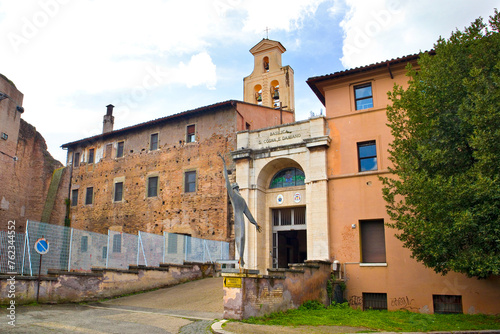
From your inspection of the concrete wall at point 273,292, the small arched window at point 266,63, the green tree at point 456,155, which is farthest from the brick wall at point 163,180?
the green tree at point 456,155

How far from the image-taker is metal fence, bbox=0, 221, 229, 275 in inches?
543

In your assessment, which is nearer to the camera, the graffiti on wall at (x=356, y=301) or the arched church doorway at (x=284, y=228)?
the graffiti on wall at (x=356, y=301)

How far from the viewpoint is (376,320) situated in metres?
11.1

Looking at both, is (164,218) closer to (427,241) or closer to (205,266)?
A: (205,266)

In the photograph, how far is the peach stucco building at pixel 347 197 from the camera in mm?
15047

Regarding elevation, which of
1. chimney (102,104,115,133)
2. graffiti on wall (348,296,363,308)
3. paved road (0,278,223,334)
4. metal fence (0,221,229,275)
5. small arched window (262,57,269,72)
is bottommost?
graffiti on wall (348,296,363,308)

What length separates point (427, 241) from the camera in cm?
1093

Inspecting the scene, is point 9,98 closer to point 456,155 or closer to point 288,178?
point 288,178

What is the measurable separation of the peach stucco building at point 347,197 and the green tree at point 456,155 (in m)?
3.59

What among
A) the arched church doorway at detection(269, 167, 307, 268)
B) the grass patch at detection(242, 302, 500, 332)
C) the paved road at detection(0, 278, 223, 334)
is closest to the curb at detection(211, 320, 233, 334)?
the paved road at detection(0, 278, 223, 334)

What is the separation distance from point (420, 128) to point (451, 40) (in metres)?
2.94

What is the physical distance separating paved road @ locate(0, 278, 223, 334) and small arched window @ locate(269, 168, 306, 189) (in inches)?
256

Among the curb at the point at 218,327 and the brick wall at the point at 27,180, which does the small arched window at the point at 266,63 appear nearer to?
the brick wall at the point at 27,180

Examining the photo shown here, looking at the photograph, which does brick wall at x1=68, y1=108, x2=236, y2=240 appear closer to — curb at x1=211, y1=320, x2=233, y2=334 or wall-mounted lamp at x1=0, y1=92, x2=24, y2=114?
wall-mounted lamp at x1=0, y1=92, x2=24, y2=114
